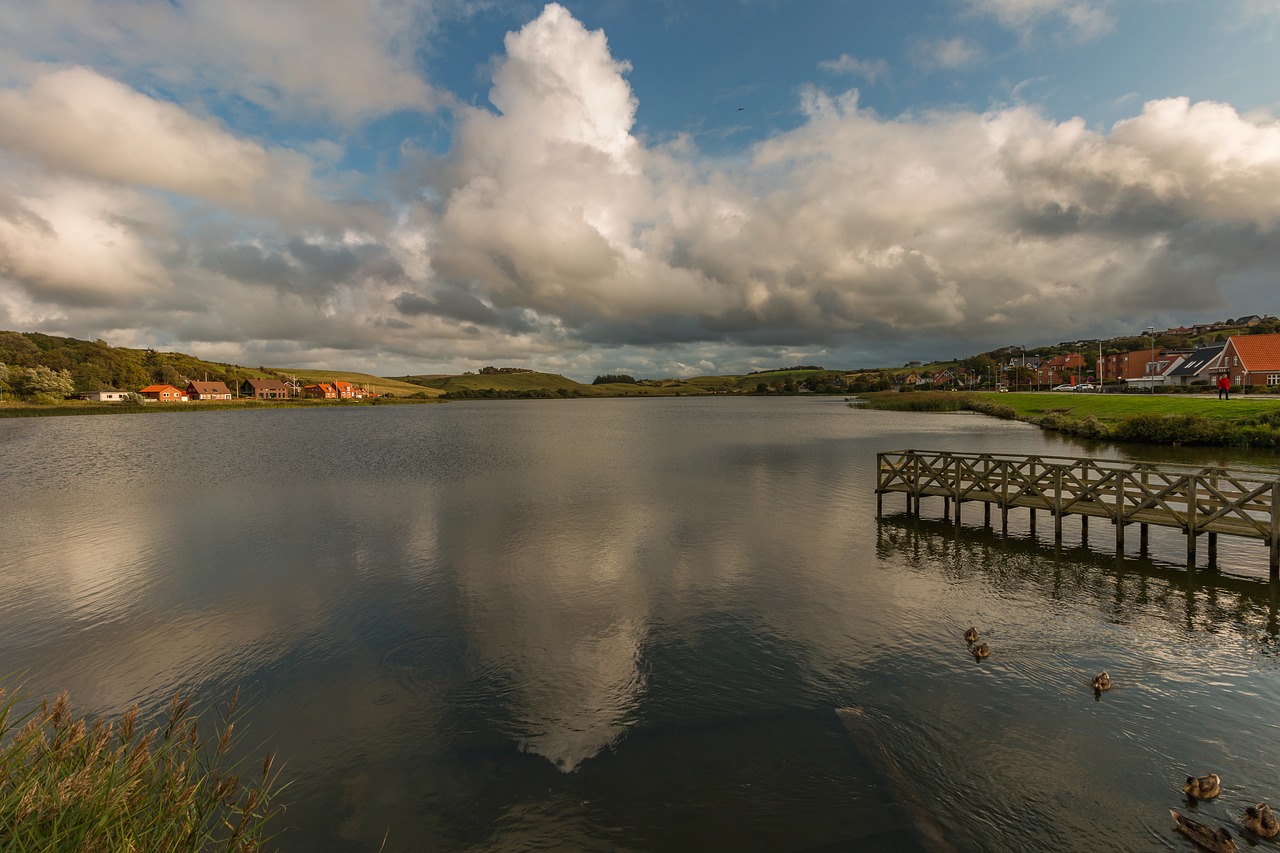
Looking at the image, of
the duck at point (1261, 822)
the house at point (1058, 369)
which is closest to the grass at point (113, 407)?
the duck at point (1261, 822)

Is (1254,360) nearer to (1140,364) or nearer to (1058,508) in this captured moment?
(1140,364)

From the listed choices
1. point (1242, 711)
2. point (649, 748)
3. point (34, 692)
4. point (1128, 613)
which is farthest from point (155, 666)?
point (1128, 613)

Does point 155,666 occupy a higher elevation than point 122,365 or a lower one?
lower

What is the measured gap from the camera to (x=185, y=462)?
52031 millimetres

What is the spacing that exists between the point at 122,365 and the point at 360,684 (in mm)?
218367

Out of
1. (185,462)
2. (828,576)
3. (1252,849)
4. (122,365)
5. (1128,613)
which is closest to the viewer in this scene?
(1252,849)

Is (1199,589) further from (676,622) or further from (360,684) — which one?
(360,684)

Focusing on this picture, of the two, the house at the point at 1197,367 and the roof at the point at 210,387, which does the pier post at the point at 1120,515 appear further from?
the roof at the point at 210,387

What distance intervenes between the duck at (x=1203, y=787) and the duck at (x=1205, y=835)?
2.86 ft

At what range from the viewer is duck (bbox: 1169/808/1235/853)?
8409 millimetres

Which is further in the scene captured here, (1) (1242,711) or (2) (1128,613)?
(2) (1128,613)

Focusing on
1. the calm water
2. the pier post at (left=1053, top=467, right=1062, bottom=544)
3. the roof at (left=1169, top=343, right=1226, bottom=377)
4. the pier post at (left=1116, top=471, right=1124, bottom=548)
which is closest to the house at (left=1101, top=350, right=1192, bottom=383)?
the roof at (left=1169, top=343, right=1226, bottom=377)

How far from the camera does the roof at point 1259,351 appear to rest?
89750 mm

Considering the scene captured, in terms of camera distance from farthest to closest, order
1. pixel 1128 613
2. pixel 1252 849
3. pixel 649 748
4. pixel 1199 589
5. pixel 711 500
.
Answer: pixel 711 500 < pixel 1199 589 < pixel 1128 613 < pixel 649 748 < pixel 1252 849
